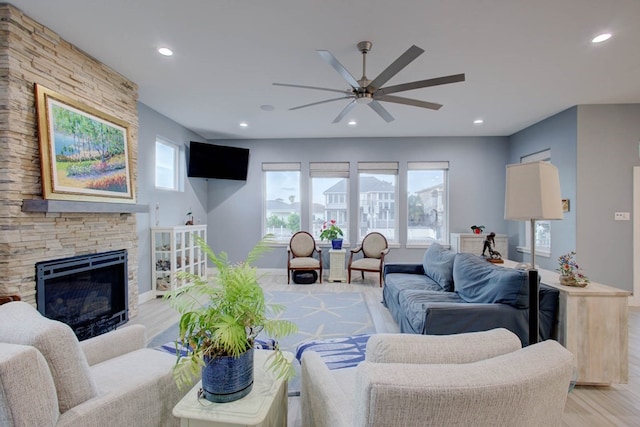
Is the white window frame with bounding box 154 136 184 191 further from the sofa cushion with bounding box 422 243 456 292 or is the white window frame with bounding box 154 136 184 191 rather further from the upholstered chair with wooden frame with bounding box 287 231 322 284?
the sofa cushion with bounding box 422 243 456 292

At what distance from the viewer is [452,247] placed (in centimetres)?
570

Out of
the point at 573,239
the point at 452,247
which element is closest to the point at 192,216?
the point at 452,247

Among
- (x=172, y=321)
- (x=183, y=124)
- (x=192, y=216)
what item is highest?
(x=183, y=124)

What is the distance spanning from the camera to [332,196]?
6055 mm

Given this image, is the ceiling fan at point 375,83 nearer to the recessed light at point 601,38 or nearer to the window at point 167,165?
the recessed light at point 601,38

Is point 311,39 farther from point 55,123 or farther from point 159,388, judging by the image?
point 159,388

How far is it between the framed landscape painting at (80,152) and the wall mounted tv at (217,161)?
1.95 meters

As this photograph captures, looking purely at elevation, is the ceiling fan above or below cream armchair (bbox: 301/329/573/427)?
above

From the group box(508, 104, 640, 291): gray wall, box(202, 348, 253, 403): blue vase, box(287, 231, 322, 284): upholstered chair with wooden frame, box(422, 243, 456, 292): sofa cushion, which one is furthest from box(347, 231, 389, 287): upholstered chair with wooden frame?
box(202, 348, 253, 403): blue vase

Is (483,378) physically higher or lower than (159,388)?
higher

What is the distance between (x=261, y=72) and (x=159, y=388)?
116 inches

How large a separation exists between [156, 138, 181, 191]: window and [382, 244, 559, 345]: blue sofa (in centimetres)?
394

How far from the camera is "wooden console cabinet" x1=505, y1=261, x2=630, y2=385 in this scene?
2125 mm

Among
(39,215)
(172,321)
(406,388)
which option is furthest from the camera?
(172,321)
